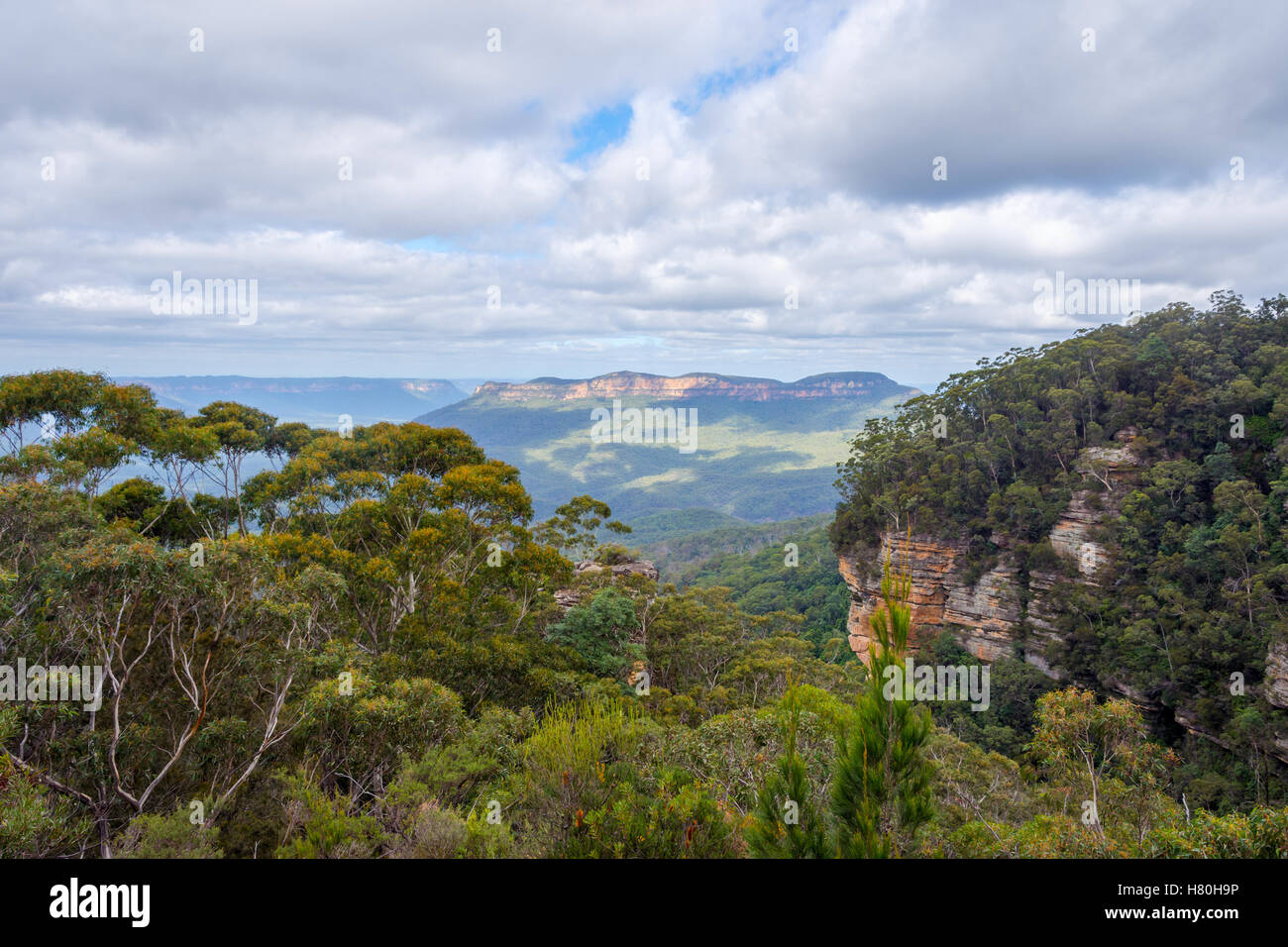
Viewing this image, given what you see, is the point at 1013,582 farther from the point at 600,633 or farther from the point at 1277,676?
the point at 600,633

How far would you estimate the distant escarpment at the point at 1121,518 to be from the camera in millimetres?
25656

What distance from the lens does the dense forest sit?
591 centimetres

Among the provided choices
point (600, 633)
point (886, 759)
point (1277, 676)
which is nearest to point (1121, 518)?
point (1277, 676)

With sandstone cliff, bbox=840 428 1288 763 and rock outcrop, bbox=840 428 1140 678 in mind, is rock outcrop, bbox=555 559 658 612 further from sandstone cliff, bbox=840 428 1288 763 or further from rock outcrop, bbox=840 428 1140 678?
rock outcrop, bbox=840 428 1140 678

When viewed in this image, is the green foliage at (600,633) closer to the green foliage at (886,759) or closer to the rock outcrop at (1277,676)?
the green foliage at (886,759)

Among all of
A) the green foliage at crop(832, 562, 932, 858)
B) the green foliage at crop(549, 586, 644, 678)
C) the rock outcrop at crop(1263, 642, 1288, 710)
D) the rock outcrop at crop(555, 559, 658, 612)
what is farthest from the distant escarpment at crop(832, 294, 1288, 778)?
the green foliage at crop(832, 562, 932, 858)

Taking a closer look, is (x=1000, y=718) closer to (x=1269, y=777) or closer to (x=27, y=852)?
(x=1269, y=777)

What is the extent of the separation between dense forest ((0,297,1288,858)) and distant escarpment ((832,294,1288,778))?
0.33 metres

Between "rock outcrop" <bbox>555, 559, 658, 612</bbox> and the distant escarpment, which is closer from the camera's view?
"rock outcrop" <bbox>555, 559, 658, 612</bbox>

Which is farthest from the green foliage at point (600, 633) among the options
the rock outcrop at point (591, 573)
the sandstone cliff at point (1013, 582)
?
the sandstone cliff at point (1013, 582)

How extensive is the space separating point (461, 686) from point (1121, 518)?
35250 millimetres

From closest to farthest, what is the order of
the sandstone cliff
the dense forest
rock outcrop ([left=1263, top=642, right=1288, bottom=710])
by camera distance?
the dense forest
rock outcrop ([left=1263, top=642, right=1288, bottom=710])
the sandstone cliff
